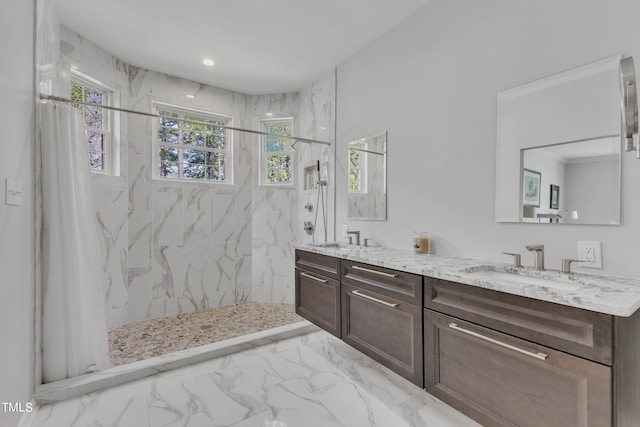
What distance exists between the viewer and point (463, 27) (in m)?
2.05

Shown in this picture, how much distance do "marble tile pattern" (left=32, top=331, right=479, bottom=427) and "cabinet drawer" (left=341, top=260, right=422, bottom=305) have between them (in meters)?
0.69

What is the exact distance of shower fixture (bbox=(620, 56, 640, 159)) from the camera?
1.23 metres

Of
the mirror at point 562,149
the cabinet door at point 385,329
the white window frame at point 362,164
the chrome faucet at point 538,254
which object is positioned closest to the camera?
the mirror at point 562,149

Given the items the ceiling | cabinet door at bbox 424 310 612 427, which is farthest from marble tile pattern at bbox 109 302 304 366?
the ceiling

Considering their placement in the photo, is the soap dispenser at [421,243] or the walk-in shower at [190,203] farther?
the walk-in shower at [190,203]

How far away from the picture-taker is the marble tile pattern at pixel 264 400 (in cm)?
171

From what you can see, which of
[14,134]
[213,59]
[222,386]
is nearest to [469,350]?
[222,386]

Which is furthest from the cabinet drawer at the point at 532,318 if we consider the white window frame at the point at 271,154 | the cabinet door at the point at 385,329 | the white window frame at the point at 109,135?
the white window frame at the point at 109,135

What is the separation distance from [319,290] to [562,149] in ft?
6.13

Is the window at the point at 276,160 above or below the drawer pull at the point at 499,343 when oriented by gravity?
above

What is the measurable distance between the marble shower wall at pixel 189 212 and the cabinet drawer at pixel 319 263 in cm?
87

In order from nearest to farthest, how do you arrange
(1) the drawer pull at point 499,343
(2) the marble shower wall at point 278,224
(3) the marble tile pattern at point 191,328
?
1. (1) the drawer pull at point 499,343
2. (3) the marble tile pattern at point 191,328
3. (2) the marble shower wall at point 278,224

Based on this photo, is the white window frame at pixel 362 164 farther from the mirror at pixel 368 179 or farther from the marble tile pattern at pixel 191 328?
the marble tile pattern at pixel 191 328

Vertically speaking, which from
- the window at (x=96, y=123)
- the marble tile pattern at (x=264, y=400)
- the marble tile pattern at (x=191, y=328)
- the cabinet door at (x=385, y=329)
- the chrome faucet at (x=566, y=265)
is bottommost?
the marble tile pattern at (x=191, y=328)
